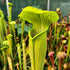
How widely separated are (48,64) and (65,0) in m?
0.84

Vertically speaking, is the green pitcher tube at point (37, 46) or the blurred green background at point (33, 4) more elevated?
the blurred green background at point (33, 4)

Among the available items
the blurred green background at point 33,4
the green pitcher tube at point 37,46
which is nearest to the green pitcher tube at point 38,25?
the green pitcher tube at point 37,46

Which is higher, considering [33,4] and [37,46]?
[33,4]

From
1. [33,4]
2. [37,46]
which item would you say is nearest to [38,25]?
[37,46]

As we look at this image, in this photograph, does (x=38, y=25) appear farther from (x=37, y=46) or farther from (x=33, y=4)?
(x=33, y=4)

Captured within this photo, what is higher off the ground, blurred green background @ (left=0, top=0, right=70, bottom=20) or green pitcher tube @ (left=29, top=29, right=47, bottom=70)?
blurred green background @ (left=0, top=0, right=70, bottom=20)

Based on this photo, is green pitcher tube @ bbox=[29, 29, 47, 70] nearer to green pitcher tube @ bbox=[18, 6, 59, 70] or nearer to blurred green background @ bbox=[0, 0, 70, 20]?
green pitcher tube @ bbox=[18, 6, 59, 70]

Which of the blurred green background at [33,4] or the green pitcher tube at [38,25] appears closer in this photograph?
the green pitcher tube at [38,25]

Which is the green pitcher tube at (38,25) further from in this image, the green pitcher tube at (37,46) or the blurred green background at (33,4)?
the blurred green background at (33,4)

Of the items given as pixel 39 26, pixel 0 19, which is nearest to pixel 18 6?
pixel 0 19

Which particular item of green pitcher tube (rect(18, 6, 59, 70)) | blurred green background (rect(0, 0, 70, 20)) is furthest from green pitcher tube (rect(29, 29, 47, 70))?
blurred green background (rect(0, 0, 70, 20))

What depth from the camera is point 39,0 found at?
1125 mm

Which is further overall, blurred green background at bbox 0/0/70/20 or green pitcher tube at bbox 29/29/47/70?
blurred green background at bbox 0/0/70/20

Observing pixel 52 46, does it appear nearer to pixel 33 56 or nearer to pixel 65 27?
pixel 65 27
